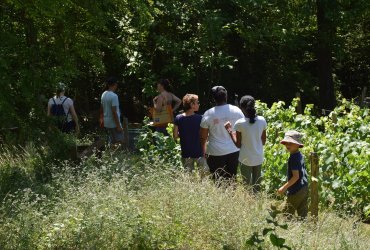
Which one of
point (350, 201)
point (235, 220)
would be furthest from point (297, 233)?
point (350, 201)

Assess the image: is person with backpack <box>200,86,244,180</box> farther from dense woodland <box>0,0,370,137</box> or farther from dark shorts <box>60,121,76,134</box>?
dark shorts <box>60,121,76,134</box>

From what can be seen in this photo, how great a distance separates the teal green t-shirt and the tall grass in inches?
127

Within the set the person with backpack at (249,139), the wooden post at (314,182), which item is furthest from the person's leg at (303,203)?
the person with backpack at (249,139)

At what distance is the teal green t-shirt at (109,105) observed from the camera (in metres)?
10.3

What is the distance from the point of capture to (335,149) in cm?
824

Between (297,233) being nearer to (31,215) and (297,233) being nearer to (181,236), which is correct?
(181,236)

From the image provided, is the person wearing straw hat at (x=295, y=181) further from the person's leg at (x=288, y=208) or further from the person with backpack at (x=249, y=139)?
the person with backpack at (x=249, y=139)

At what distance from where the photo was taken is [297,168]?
6.76 meters

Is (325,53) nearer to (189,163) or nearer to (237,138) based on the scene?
(189,163)

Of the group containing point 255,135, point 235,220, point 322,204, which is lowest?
point 322,204

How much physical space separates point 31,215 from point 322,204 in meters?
3.83

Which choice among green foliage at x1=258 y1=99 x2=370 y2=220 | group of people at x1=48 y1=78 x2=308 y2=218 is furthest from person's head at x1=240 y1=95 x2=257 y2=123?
green foliage at x1=258 y1=99 x2=370 y2=220

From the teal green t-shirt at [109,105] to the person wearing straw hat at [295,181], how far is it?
4104 millimetres

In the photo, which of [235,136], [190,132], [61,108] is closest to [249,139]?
[235,136]
